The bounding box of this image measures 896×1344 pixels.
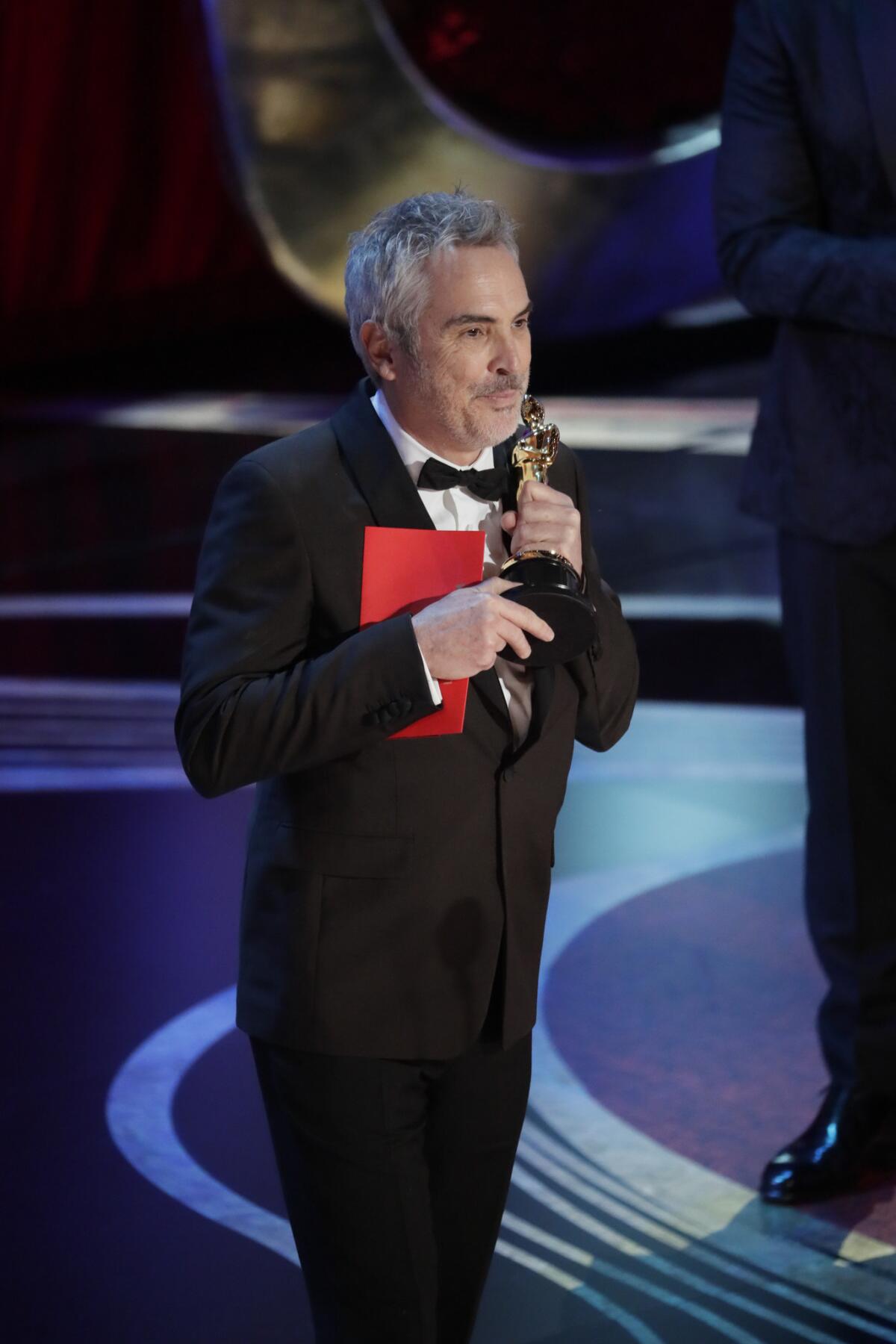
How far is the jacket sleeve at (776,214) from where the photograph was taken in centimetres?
266

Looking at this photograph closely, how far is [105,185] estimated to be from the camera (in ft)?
33.3

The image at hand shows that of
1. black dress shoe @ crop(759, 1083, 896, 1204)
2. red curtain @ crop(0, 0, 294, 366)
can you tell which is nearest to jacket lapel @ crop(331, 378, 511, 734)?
black dress shoe @ crop(759, 1083, 896, 1204)

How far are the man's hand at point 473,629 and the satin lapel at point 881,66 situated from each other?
4.25 feet

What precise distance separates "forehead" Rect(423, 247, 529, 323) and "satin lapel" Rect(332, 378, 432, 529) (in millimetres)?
151

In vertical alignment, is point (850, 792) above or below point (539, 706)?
below

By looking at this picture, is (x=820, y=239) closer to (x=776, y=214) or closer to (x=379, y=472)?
(x=776, y=214)

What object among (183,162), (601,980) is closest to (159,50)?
(183,162)

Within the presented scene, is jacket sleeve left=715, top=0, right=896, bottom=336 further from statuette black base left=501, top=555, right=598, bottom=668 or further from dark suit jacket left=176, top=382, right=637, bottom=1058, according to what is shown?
statuette black base left=501, top=555, right=598, bottom=668

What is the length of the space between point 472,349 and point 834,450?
1185 millimetres

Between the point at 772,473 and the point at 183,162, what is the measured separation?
8.25 meters

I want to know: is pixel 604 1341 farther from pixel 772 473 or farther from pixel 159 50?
pixel 159 50

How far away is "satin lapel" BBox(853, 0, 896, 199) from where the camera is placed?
2.62 meters

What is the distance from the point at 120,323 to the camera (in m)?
10.4

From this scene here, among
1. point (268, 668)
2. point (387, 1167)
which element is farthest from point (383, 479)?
point (387, 1167)
